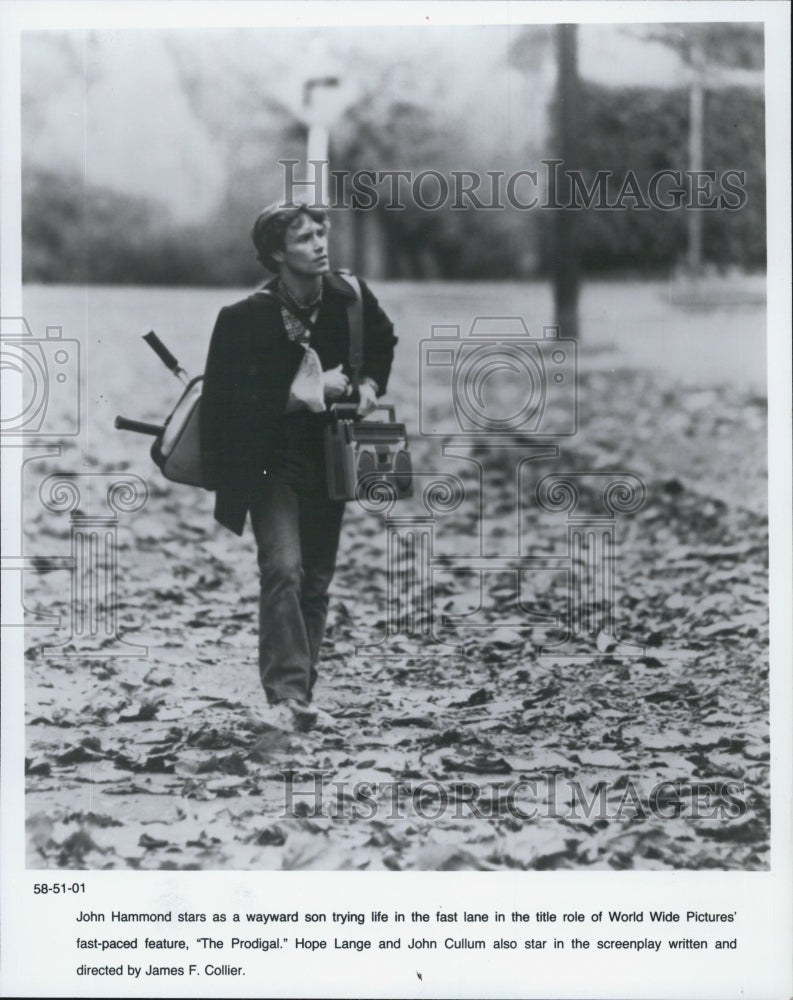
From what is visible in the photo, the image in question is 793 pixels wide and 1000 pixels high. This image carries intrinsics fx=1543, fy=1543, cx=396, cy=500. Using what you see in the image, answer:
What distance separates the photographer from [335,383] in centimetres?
701

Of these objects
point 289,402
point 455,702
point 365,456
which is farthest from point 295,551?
point 455,702

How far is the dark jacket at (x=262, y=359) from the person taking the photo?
698 cm

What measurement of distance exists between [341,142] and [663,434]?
6.63 ft

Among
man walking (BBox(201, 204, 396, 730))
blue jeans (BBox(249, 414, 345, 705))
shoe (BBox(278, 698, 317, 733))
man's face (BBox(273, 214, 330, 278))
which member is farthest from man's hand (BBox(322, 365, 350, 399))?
shoe (BBox(278, 698, 317, 733))

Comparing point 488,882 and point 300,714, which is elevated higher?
point 300,714

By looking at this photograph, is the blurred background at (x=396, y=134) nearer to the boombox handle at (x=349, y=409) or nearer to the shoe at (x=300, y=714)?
the boombox handle at (x=349, y=409)

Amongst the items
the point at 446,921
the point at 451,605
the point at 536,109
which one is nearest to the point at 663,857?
the point at 446,921

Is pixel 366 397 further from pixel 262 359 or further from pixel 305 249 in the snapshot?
pixel 305 249

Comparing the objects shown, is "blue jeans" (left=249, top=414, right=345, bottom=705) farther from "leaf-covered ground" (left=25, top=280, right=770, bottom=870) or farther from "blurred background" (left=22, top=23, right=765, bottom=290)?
"blurred background" (left=22, top=23, right=765, bottom=290)

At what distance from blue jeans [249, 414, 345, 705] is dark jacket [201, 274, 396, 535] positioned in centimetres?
13

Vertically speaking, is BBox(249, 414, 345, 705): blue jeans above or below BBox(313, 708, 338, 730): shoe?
above

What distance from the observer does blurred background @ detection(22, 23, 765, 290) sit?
6.91 m

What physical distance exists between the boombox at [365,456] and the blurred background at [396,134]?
2.31 feet

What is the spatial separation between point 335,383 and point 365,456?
0.36 m
